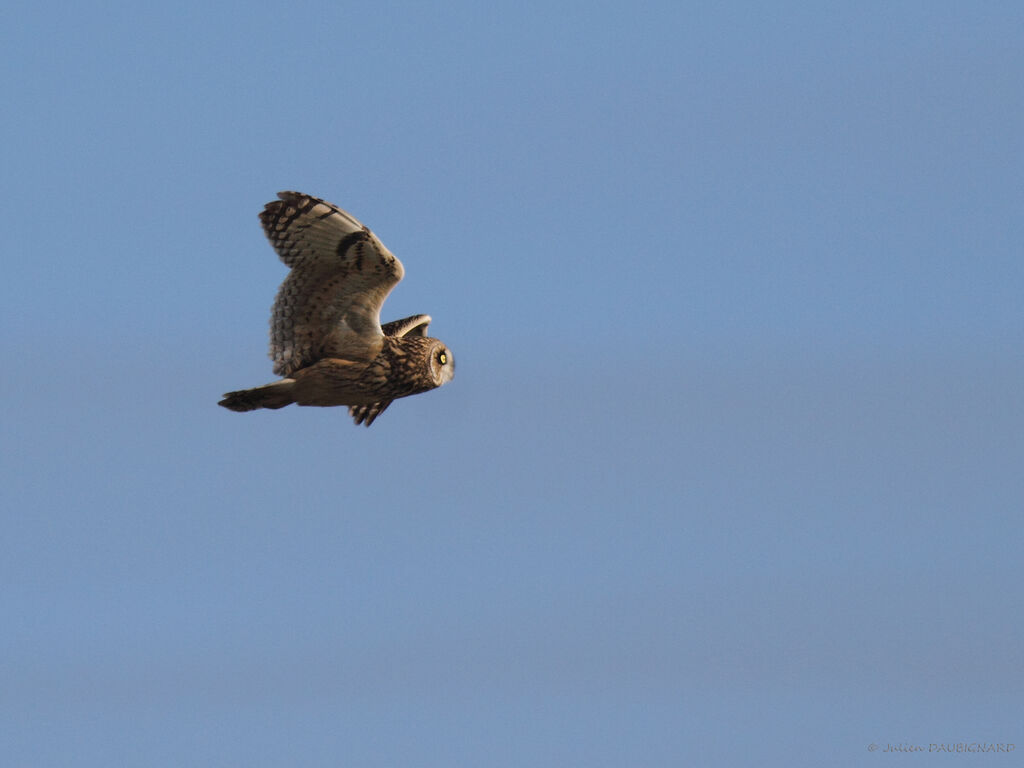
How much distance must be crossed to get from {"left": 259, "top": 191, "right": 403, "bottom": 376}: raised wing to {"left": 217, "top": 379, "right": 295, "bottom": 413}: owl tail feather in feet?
1.19

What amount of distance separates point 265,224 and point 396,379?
9.33 ft

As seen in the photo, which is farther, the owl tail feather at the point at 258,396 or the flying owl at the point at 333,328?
the owl tail feather at the point at 258,396

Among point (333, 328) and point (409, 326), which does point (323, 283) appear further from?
point (409, 326)

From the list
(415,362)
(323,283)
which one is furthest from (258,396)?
(415,362)

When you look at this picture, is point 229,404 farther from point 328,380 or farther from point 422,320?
point 422,320

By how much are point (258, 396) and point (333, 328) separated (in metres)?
1.39

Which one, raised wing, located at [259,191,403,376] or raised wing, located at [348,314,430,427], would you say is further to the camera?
raised wing, located at [348,314,430,427]

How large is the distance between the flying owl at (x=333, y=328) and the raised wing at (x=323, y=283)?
0.01m

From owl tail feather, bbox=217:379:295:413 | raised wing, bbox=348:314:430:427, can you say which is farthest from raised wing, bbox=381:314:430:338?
owl tail feather, bbox=217:379:295:413

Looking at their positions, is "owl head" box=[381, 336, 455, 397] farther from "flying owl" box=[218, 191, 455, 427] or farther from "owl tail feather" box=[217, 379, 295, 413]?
"owl tail feather" box=[217, 379, 295, 413]

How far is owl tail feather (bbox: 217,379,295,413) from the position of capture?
2589 cm

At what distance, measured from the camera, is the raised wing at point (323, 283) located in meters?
25.2

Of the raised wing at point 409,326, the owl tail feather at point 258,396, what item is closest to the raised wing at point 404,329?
the raised wing at point 409,326

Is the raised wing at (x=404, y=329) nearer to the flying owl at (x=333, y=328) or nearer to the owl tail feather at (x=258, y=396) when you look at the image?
the flying owl at (x=333, y=328)
